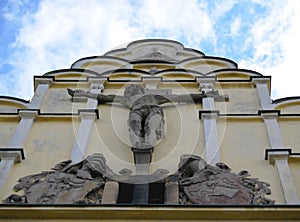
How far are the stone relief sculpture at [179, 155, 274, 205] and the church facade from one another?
11mm

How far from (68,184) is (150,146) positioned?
1.18 m

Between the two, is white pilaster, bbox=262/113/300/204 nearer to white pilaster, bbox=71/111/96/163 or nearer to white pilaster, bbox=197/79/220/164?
white pilaster, bbox=197/79/220/164

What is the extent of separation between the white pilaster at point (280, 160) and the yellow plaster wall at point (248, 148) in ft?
0.18

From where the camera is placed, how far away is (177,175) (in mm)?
6293

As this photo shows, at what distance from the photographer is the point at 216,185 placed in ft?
20.1

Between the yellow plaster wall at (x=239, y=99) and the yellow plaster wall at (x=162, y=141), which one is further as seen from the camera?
the yellow plaster wall at (x=239, y=99)

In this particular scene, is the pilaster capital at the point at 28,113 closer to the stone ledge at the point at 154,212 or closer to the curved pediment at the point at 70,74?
the curved pediment at the point at 70,74

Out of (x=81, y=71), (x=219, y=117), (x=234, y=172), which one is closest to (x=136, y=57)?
(x=81, y=71)

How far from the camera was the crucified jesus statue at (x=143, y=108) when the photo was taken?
714 cm

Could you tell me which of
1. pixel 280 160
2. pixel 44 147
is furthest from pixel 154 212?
pixel 44 147

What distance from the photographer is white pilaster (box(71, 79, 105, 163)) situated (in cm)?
700

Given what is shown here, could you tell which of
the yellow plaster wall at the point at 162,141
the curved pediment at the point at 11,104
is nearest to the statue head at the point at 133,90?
the yellow plaster wall at the point at 162,141

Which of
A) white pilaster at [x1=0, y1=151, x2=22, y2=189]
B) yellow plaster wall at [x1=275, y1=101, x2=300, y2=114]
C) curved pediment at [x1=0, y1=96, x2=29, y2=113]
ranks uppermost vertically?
yellow plaster wall at [x1=275, y1=101, x2=300, y2=114]

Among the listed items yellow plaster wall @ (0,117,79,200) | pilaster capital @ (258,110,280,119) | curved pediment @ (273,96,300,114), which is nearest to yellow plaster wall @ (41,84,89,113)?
yellow plaster wall @ (0,117,79,200)
